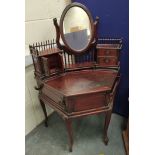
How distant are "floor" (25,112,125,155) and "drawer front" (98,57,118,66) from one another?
52cm

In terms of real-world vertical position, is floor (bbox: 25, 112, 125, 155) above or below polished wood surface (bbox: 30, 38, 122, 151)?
below

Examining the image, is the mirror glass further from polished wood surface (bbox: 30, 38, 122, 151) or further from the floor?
the floor

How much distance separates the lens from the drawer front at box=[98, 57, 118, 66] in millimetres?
1453

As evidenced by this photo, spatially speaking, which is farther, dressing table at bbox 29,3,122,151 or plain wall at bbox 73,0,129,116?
plain wall at bbox 73,0,129,116

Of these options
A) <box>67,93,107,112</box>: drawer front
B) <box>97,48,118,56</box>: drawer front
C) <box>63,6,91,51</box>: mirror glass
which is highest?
<box>63,6,91,51</box>: mirror glass

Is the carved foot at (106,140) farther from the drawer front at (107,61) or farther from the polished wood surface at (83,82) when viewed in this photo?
the drawer front at (107,61)

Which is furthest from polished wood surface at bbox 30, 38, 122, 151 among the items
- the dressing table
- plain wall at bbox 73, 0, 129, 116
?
plain wall at bbox 73, 0, 129, 116

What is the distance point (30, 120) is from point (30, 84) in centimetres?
30

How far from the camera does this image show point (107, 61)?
1478mm
